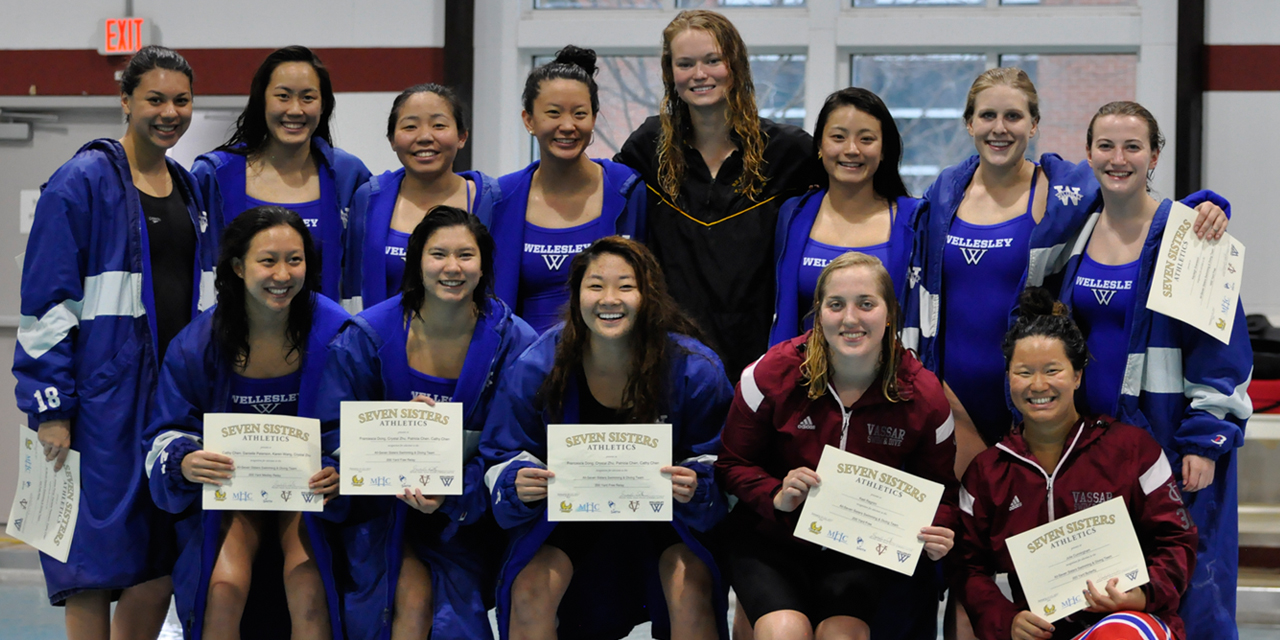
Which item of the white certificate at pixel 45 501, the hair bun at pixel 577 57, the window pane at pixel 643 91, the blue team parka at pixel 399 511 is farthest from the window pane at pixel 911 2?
the white certificate at pixel 45 501

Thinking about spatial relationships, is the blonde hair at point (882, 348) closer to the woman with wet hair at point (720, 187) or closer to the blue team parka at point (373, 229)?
the woman with wet hair at point (720, 187)

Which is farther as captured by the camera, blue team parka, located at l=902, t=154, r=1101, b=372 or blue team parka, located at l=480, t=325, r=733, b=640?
blue team parka, located at l=902, t=154, r=1101, b=372

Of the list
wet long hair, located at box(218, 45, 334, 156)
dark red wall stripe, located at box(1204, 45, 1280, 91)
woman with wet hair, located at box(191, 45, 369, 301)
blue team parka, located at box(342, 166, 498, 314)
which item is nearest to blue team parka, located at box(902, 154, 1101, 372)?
blue team parka, located at box(342, 166, 498, 314)

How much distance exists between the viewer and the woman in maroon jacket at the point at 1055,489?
279cm

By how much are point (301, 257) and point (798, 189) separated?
1.54m

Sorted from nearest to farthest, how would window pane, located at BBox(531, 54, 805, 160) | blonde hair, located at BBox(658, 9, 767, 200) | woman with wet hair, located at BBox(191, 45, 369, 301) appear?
1. blonde hair, located at BBox(658, 9, 767, 200)
2. woman with wet hair, located at BBox(191, 45, 369, 301)
3. window pane, located at BBox(531, 54, 805, 160)

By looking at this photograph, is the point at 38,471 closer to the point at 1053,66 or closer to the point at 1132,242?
the point at 1132,242

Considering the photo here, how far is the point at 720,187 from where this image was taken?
11.5ft

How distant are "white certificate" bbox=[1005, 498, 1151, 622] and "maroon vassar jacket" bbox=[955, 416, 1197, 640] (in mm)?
53

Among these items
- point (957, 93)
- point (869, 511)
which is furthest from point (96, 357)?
point (957, 93)

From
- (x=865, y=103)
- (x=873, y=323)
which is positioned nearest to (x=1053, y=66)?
(x=865, y=103)

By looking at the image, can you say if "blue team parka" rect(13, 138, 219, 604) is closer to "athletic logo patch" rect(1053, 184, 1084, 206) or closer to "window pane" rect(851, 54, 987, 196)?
"athletic logo patch" rect(1053, 184, 1084, 206)

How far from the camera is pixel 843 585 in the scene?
9.32 feet

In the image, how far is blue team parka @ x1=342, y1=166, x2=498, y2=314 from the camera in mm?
3539
